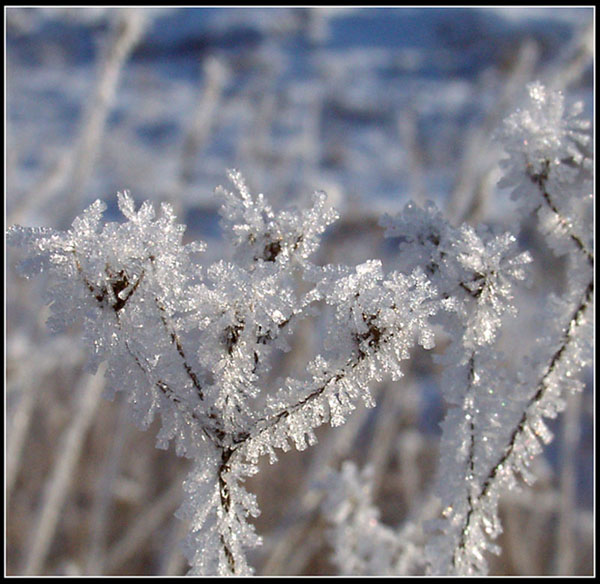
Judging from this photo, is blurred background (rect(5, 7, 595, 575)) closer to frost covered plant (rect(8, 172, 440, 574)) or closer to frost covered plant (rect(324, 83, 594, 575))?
frost covered plant (rect(324, 83, 594, 575))

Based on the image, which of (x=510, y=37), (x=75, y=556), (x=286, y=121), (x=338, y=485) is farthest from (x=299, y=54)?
(x=338, y=485)

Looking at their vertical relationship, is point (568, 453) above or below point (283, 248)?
below

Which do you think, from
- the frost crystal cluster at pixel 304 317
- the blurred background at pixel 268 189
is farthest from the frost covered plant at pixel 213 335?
the blurred background at pixel 268 189

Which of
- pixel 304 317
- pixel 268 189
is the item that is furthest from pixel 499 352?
pixel 268 189

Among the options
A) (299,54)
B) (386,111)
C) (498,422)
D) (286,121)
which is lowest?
(498,422)

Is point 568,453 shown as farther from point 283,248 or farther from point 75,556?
point 75,556

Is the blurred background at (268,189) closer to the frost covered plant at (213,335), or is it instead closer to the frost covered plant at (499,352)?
the frost covered plant at (499,352)

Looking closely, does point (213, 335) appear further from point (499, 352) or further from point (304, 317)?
point (499, 352)
